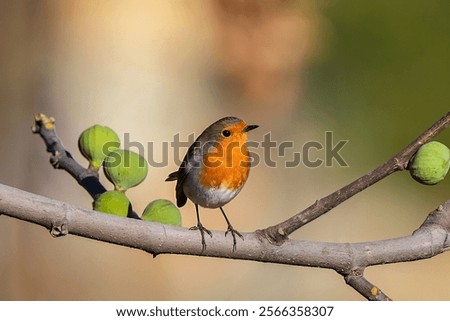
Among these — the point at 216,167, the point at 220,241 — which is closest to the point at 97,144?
the point at 220,241

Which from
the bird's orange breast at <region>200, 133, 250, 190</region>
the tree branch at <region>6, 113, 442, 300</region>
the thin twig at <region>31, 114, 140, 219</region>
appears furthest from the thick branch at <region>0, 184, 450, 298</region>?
→ the bird's orange breast at <region>200, 133, 250, 190</region>

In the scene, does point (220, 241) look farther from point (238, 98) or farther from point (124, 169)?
point (238, 98)

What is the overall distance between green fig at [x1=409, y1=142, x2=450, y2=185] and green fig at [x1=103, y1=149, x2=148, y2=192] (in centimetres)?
23

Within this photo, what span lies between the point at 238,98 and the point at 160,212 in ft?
2.11

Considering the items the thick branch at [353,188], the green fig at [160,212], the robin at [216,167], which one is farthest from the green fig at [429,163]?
the robin at [216,167]

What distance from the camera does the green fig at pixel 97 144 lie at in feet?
2.00

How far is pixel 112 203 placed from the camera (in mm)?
545

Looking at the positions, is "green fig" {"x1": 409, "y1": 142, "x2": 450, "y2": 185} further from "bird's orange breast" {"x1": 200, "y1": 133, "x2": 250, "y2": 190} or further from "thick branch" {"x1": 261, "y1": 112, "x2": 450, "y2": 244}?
"bird's orange breast" {"x1": 200, "y1": 133, "x2": 250, "y2": 190}

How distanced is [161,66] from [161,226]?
789mm

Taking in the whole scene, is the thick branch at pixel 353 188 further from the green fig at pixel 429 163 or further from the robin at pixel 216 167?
the robin at pixel 216 167
